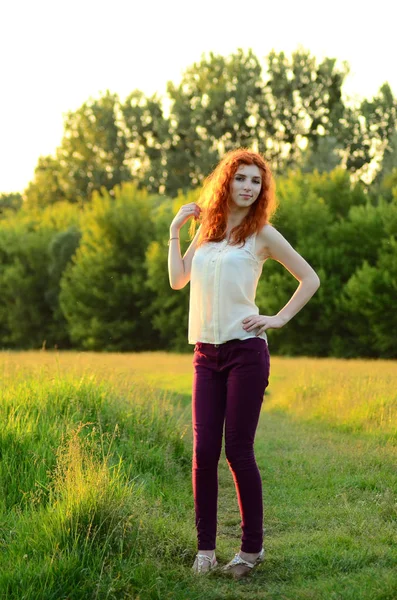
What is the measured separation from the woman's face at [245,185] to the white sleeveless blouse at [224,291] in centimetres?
23

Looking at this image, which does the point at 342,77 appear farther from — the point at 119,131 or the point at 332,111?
the point at 119,131

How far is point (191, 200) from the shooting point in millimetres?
36750

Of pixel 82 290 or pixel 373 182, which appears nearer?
pixel 82 290

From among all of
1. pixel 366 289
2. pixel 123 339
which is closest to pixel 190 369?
pixel 366 289

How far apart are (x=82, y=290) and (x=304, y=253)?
1169cm

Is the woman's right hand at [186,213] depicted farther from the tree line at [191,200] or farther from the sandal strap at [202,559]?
the tree line at [191,200]

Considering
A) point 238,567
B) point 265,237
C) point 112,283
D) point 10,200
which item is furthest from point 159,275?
point 10,200

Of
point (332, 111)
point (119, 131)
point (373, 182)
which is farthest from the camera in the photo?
point (119, 131)

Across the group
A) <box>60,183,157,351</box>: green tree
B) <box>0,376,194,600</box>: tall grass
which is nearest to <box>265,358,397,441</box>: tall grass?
<box>0,376,194,600</box>: tall grass

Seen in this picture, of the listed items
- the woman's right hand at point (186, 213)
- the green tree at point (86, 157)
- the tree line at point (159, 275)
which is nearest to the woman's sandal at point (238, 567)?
the woman's right hand at point (186, 213)

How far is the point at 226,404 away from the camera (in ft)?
16.6

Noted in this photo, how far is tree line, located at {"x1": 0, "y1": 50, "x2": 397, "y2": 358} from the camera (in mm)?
33438

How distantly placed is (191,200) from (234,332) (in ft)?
105

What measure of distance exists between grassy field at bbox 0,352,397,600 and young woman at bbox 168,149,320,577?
0.39 meters
